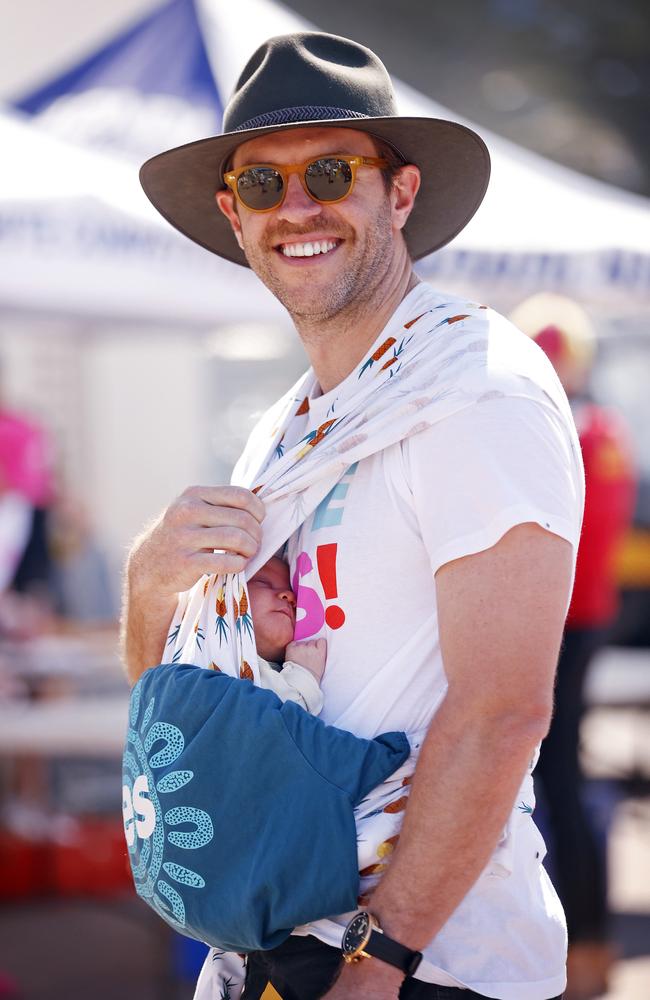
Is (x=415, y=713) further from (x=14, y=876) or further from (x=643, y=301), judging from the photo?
(x=14, y=876)

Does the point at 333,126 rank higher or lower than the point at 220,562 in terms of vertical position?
higher

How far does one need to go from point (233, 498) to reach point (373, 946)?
0.64 meters

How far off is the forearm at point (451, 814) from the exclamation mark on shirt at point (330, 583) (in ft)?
0.70

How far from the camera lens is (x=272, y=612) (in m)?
1.74

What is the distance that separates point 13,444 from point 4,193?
2.10m

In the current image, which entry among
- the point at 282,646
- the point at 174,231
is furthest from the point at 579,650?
the point at 282,646

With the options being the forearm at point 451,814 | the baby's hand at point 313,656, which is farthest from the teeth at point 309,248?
the forearm at point 451,814

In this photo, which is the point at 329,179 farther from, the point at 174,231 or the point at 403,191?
the point at 174,231

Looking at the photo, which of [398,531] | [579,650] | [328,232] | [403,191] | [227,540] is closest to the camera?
[398,531]

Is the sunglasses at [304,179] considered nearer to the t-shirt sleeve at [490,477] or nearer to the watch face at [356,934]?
the t-shirt sleeve at [490,477]

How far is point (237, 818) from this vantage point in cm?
153

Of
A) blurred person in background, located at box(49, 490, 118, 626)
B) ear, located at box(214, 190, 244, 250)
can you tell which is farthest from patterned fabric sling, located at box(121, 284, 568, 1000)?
blurred person in background, located at box(49, 490, 118, 626)

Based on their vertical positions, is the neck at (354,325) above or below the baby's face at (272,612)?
above

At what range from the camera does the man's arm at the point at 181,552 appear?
172 centimetres
